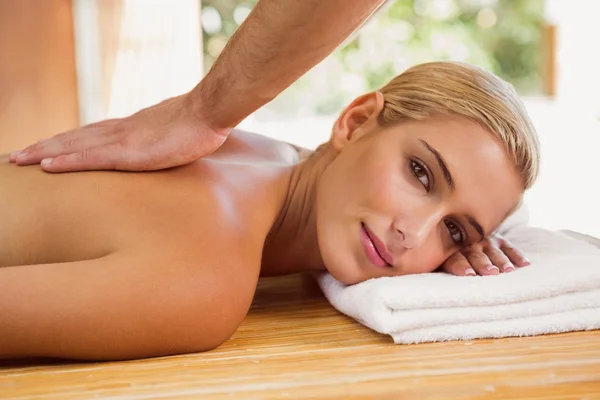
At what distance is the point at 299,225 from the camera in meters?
1.63

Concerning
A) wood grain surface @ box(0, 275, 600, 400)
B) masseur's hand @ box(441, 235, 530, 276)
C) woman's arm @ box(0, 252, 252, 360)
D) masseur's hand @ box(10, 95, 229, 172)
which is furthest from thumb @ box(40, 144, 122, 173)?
masseur's hand @ box(441, 235, 530, 276)

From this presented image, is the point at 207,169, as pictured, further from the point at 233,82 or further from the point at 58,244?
the point at 58,244

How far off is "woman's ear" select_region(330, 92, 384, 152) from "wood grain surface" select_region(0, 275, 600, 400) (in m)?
0.46

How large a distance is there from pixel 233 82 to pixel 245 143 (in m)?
0.42

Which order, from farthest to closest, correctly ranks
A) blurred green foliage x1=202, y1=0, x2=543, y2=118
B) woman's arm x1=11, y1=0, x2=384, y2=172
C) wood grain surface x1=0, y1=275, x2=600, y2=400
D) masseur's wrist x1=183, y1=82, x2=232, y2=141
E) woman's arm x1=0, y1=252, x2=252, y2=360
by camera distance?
blurred green foliage x1=202, y1=0, x2=543, y2=118 → masseur's wrist x1=183, y1=82, x2=232, y2=141 → woman's arm x1=11, y1=0, x2=384, y2=172 → woman's arm x1=0, y1=252, x2=252, y2=360 → wood grain surface x1=0, y1=275, x2=600, y2=400

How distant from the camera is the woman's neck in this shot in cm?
160

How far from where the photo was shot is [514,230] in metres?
1.80

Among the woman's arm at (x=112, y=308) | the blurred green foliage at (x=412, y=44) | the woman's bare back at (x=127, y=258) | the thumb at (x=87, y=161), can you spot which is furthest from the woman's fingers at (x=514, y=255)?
the blurred green foliage at (x=412, y=44)

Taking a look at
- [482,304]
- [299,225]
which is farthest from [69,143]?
[482,304]

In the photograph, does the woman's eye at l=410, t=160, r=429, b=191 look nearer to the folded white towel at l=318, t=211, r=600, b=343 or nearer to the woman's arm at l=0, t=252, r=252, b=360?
the folded white towel at l=318, t=211, r=600, b=343

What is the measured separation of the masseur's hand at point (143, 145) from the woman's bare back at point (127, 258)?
0.08 feet

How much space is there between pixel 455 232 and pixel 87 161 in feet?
2.39

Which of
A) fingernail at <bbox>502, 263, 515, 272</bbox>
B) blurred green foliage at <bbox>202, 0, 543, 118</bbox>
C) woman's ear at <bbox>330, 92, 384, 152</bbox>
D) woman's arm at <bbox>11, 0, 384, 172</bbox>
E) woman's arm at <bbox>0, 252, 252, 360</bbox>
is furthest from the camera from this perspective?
blurred green foliage at <bbox>202, 0, 543, 118</bbox>

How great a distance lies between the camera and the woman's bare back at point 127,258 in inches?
43.3
